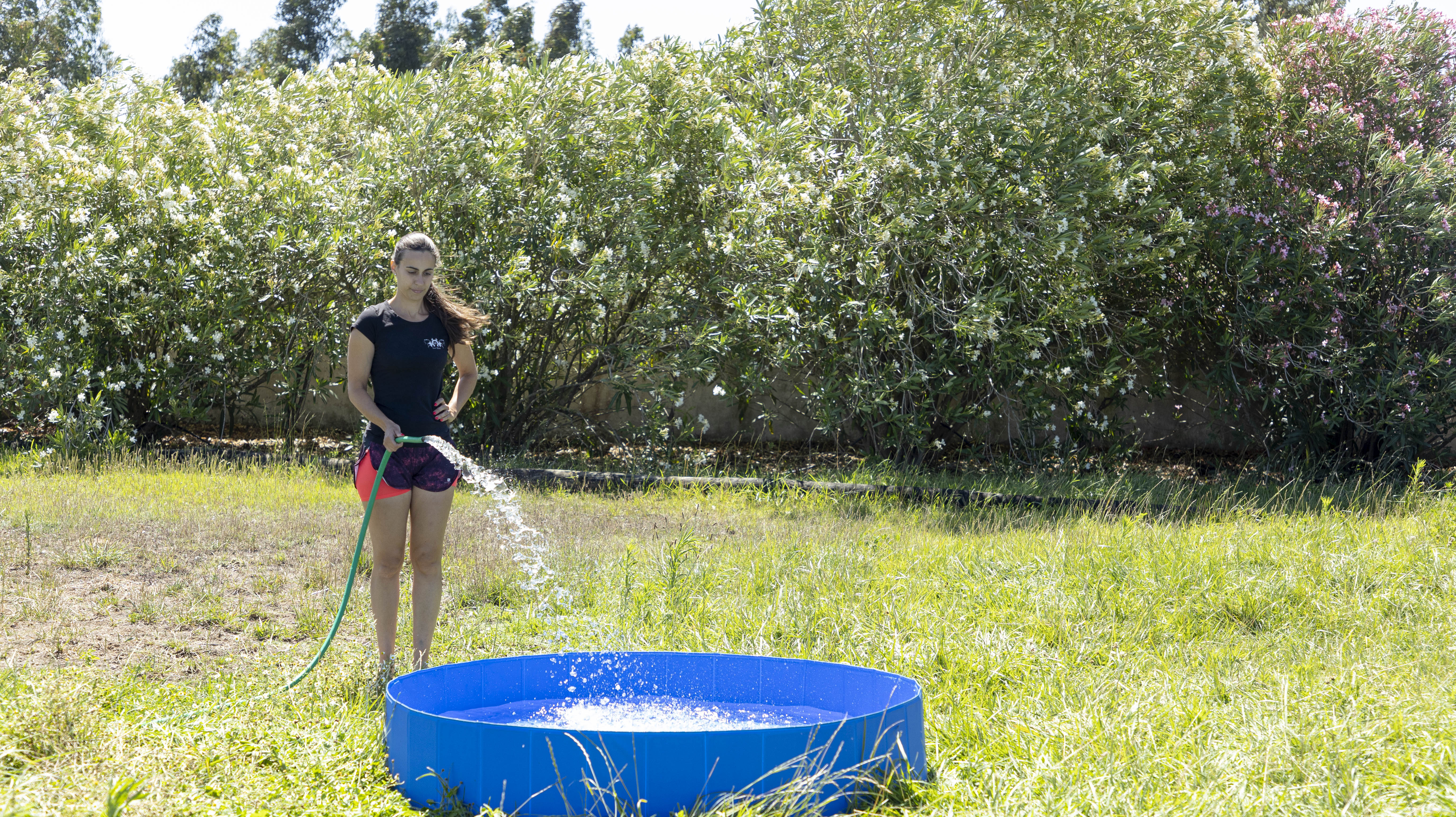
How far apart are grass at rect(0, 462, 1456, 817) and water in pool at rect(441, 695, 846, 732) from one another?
1.13 feet

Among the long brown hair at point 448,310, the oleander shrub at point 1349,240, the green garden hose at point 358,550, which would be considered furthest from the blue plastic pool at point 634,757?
the oleander shrub at point 1349,240

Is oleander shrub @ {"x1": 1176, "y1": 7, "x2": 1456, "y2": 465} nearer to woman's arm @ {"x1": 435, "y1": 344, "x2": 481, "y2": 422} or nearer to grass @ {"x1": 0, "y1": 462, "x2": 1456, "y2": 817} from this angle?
grass @ {"x1": 0, "y1": 462, "x2": 1456, "y2": 817}

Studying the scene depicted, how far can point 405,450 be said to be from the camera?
11.9 feet

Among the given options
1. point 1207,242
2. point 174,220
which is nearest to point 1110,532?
point 1207,242

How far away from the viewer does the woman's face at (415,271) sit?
12.0 feet

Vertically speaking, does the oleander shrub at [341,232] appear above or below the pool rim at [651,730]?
above

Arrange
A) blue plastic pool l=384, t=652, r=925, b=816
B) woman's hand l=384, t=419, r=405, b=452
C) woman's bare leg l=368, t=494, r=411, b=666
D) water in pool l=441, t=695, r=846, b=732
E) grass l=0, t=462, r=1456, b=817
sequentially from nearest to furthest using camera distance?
blue plastic pool l=384, t=652, r=925, b=816 → grass l=0, t=462, r=1456, b=817 → water in pool l=441, t=695, r=846, b=732 → woman's hand l=384, t=419, r=405, b=452 → woman's bare leg l=368, t=494, r=411, b=666

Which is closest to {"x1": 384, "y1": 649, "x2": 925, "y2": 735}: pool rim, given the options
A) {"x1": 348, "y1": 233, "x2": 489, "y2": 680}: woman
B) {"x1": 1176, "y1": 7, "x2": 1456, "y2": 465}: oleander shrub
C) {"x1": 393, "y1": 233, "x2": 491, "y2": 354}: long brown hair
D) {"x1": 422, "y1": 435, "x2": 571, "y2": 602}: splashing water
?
{"x1": 348, "y1": 233, "x2": 489, "y2": 680}: woman

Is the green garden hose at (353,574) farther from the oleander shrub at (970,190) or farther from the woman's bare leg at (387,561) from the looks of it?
the oleander shrub at (970,190)

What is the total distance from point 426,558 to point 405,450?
359 millimetres

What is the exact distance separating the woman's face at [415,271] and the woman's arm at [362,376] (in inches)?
8.3

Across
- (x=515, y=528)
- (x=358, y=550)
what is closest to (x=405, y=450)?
(x=358, y=550)

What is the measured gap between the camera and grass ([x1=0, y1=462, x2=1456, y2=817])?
106 inches

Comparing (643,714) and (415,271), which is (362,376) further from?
(643,714)
